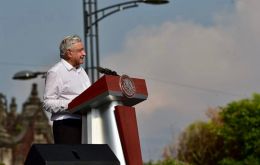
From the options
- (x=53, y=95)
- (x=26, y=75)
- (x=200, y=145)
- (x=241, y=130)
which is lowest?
(x=200, y=145)

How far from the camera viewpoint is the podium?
→ 723cm

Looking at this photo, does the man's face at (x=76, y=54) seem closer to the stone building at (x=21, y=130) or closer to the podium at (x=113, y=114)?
the podium at (x=113, y=114)

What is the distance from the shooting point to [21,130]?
243ft

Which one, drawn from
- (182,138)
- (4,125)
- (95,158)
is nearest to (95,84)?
(95,158)

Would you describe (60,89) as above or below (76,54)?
below

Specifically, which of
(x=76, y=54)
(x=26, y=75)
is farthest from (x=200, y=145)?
(x=76, y=54)

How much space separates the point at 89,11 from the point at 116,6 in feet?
4.22

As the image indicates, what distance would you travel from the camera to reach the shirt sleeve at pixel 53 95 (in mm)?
7465

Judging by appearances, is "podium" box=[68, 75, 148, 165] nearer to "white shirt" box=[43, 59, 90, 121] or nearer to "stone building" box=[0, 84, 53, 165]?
"white shirt" box=[43, 59, 90, 121]

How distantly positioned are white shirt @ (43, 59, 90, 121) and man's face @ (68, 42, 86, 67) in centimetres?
5

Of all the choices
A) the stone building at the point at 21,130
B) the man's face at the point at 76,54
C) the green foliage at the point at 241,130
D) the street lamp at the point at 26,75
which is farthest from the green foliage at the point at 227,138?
the man's face at the point at 76,54

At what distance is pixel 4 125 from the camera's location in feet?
247

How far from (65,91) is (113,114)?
49cm

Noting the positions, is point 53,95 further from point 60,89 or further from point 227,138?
point 227,138
